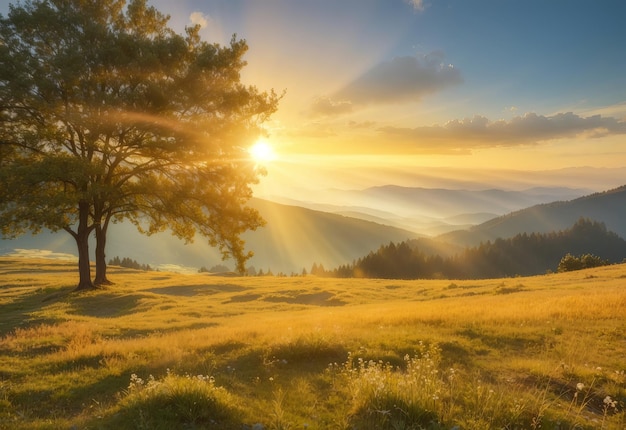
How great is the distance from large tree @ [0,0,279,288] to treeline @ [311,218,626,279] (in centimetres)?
9356

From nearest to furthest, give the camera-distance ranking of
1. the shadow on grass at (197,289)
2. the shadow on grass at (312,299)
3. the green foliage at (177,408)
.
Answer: the green foliage at (177,408) → the shadow on grass at (312,299) → the shadow on grass at (197,289)

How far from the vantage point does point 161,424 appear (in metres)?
5.73

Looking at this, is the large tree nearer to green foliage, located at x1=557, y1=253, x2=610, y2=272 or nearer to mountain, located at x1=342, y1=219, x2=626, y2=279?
green foliage, located at x1=557, y1=253, x2=610, y2=272

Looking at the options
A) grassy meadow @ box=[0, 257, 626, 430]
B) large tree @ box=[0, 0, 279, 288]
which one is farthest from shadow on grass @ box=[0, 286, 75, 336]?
large tree @ box=[0, 0, 279, 288]

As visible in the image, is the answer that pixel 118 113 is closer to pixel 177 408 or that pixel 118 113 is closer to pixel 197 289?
pixel 177 408

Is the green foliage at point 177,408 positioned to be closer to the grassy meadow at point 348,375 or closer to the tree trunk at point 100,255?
the grassy meadow at point 348,375

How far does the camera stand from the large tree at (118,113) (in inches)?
883

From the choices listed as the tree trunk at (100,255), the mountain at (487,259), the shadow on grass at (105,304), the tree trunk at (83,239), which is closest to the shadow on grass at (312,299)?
the shadow on grass at (105,304)

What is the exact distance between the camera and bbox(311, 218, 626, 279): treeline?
11738 cm

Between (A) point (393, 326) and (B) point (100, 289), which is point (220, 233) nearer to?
(B) point (100, 289)

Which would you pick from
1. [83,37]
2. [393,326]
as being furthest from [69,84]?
[393,326]

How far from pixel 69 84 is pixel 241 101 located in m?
10.8

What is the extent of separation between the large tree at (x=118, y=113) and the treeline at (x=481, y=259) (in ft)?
307

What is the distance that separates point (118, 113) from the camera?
75.7ft
